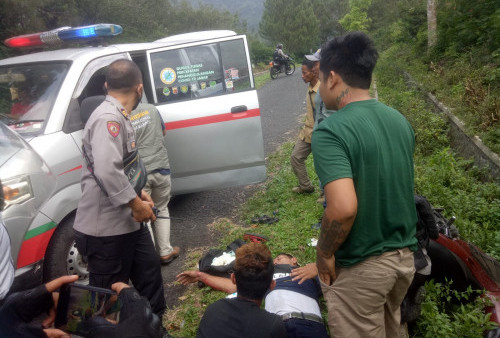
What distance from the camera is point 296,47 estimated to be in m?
47.8

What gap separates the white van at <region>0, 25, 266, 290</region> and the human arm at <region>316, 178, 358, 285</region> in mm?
2000

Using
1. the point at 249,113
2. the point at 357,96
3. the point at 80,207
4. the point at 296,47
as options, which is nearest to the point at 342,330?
the point at 357,96

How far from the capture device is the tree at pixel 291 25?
47.5 metres

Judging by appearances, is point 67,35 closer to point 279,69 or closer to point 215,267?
point 215,267

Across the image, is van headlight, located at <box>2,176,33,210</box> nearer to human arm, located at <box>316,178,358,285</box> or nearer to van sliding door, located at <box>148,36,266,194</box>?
van sliding door, located at <box>148,36,266,194</box>

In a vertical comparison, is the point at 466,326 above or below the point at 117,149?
below

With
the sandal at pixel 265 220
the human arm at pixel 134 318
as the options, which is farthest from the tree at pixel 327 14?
the human arm at pixel 134 318

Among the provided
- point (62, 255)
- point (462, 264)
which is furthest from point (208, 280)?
point (462, 264)

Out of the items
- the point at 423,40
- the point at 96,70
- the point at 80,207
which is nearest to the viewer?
the point at 80,207

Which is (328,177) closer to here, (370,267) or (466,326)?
(370,267)

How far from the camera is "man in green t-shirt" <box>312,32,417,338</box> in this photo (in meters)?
1.71

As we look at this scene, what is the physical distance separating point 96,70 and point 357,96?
106 inches

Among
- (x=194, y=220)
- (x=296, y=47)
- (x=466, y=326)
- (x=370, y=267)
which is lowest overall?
(x=296, y=47)

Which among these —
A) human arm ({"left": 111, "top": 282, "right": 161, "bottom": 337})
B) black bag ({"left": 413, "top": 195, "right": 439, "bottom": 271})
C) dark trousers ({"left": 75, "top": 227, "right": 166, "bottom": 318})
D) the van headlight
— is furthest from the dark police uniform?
black bag ({"left": 413, "top": 195, "right": 439, "bottom": 271})
